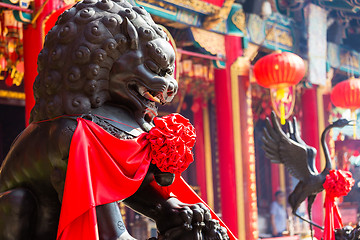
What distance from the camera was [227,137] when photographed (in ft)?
19.7

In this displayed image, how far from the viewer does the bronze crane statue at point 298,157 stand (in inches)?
143

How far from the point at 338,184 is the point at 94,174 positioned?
2.27 meters

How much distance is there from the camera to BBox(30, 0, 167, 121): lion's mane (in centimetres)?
141

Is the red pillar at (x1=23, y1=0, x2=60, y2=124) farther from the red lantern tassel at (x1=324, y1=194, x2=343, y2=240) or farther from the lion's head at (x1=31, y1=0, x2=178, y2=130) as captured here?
the lion's head at (x1=31, y1=0, x2=178, y2=130)

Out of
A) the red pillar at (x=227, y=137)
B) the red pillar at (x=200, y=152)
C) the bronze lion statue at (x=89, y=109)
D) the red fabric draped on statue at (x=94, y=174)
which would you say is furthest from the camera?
the red pillar at (x=200, y=152)

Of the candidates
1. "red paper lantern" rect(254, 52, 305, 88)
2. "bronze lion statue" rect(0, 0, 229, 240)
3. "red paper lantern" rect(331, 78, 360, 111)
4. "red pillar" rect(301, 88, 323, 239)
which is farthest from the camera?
"red pillar" rect(301, 88, 323, 239)

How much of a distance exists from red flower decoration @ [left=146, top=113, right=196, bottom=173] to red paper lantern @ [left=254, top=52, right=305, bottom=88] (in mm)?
4466

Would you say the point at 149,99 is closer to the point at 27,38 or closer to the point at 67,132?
the point at 67,132

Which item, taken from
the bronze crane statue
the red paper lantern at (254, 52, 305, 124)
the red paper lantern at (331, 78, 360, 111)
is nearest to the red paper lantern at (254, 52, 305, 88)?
the red paper lantern at (254, 52, 305, 124)

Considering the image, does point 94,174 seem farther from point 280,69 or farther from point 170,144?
point 280,69

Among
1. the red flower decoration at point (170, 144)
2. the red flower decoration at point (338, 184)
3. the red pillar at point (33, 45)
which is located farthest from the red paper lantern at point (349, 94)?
the red flower decoration at point (170, 144)

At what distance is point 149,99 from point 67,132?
0.26 metres

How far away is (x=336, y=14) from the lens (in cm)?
802

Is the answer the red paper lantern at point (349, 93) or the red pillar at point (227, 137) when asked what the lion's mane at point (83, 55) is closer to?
the red pillar at point (227, 137)
